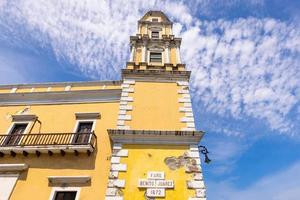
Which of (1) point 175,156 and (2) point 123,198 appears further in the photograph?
(1) point 175,156

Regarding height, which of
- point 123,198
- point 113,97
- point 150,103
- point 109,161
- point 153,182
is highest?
point 113,97

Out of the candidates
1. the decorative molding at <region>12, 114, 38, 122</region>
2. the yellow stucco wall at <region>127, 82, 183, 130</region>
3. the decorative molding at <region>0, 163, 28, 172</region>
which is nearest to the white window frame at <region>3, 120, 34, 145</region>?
the decorative molding at <region>12, 114, 38, 122</region>

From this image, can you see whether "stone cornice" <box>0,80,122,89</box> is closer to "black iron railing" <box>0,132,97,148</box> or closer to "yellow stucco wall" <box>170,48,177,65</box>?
"yellow stucco wall" <box>170,48,177,65</box>

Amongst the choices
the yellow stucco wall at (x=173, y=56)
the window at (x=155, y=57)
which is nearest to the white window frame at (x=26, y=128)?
the window at (x=155, y=57)

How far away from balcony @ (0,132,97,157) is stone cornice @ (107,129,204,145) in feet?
4.56

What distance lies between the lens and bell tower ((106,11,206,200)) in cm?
947

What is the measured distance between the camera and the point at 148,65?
15.1 metres

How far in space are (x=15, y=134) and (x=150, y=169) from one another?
727 centimetres

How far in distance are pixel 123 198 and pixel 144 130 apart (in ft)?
9.82

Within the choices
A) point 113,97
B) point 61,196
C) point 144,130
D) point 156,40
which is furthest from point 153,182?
point 156,40

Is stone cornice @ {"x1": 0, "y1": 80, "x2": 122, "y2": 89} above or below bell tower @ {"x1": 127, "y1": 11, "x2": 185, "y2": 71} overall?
below

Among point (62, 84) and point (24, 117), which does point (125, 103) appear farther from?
point (24, 117)

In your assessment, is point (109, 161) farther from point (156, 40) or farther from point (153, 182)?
point (156, 40)

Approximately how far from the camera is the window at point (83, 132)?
38.3ft
